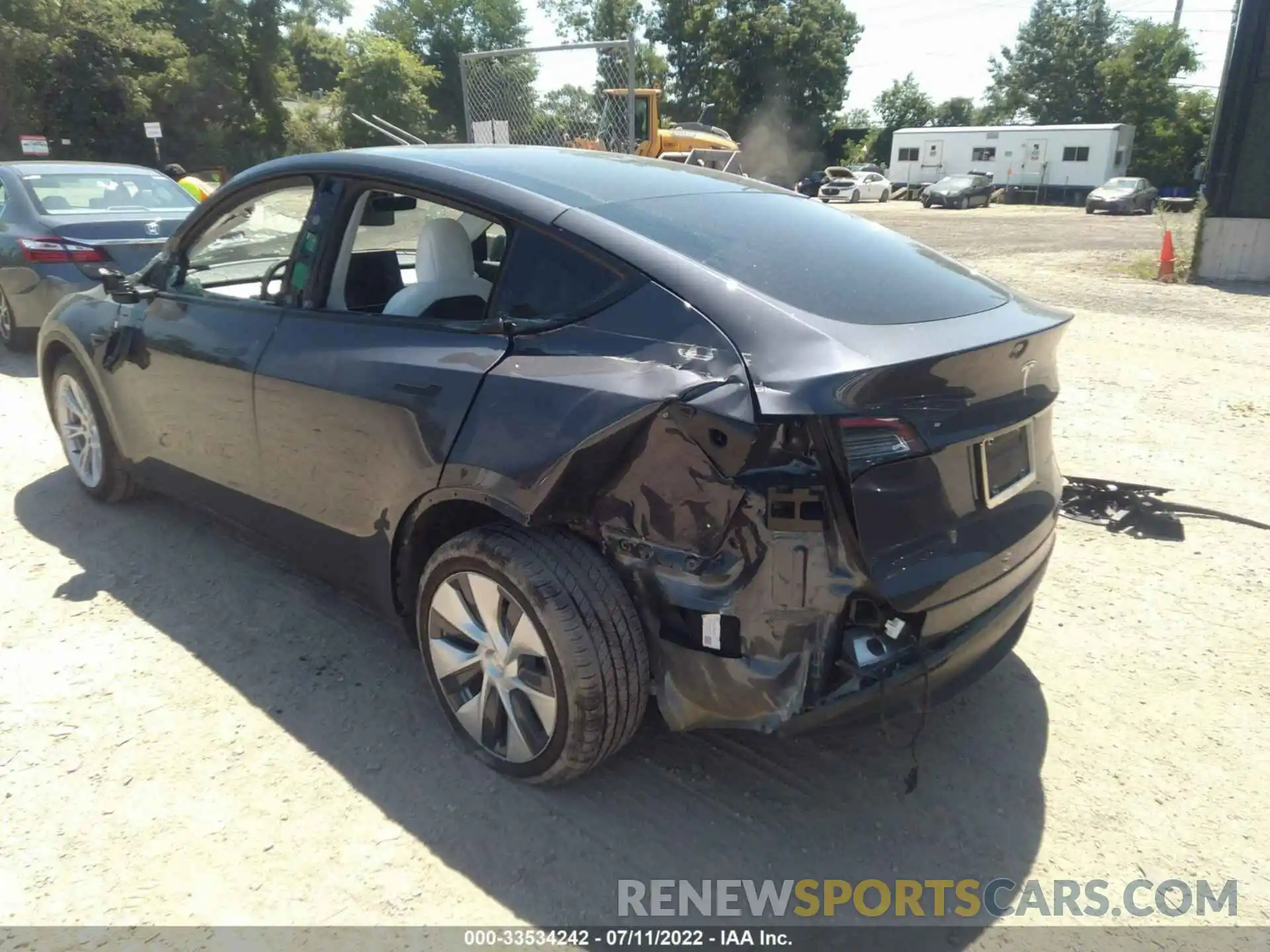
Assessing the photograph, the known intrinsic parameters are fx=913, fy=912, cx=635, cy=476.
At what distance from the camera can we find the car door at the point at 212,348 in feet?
10.9

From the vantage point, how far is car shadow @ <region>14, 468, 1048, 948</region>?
2.38 meters

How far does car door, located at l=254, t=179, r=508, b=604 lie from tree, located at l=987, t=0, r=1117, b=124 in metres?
64.7

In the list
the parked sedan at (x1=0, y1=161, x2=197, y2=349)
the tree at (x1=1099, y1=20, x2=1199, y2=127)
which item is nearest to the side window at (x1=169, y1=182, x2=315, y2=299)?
the parked sedan at (x1=0, y1=161, x2=197, y2=349)

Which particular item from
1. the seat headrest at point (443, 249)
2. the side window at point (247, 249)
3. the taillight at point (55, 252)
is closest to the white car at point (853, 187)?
the taillight at point (55, 252)

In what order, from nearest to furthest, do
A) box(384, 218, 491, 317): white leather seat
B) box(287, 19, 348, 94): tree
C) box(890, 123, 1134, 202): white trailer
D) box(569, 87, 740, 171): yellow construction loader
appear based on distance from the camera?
box(384, 218, 491, 317): white leather seat, box(569, 87, 740, 171): yellow construction loader, box(287, 19, 348, 94): tree, box(890, 123, 1134, 202): white trailer

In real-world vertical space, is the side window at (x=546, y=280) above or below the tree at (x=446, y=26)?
below

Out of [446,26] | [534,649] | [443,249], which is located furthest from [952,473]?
[446,26]

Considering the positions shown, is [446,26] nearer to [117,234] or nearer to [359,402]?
[117,234]

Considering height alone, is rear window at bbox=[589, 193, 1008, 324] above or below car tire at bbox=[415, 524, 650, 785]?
above

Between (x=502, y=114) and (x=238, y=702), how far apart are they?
10.0 meters

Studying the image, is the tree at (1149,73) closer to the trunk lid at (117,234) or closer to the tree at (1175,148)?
the tree at (1175,148)

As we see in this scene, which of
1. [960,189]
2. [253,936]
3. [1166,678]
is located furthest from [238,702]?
[960,189]

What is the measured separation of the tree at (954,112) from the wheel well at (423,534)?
3018 inches

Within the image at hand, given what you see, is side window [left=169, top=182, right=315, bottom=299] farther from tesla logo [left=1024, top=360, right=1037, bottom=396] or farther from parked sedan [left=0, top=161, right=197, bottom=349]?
parked sedan [left=0, top=161, right=197, bottom=349]
